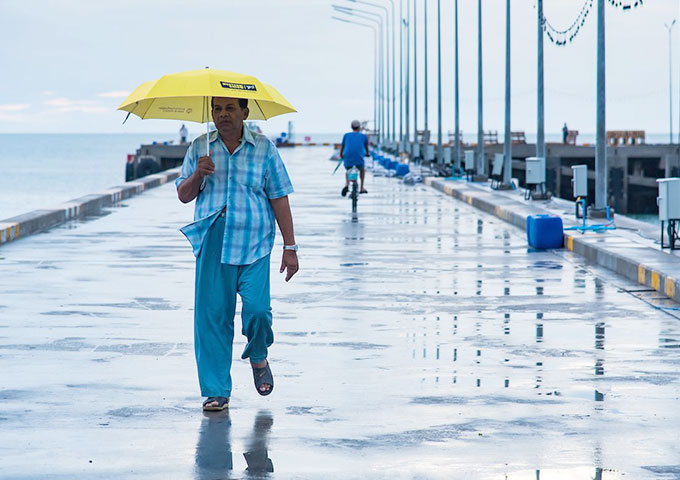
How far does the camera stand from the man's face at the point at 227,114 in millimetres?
8688

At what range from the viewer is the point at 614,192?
76562 mm

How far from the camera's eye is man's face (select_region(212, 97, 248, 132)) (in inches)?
342

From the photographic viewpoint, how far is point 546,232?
21.1m

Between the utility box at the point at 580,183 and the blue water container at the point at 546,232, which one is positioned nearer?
the blue water container at the point at 546,232

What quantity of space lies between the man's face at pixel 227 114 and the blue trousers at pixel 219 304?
0.54m

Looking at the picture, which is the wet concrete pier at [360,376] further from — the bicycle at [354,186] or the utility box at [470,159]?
the utility box at [470,159]

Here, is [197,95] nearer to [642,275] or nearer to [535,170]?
[642,275]

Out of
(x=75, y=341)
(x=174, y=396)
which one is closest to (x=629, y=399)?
(x=174, y=396)

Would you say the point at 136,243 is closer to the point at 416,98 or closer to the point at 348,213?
the point at 348,213

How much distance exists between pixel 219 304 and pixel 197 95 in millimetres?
1215

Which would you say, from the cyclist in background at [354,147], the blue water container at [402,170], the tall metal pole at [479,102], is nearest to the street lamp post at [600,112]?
the cyclist in background at [354,147]

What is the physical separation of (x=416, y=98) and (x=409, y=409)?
75.2 metres

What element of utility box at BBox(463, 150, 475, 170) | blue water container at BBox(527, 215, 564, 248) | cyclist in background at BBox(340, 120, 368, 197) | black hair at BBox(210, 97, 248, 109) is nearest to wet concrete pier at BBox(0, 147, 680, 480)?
black hair at BBox(210, 97, 248, 109)

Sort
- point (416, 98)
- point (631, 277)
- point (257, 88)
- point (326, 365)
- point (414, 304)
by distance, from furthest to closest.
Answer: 1. point (416, 98)
2. point (631, 277)
3. point (414, 304)
4. point (326, 365)
5. point (257, 88)
